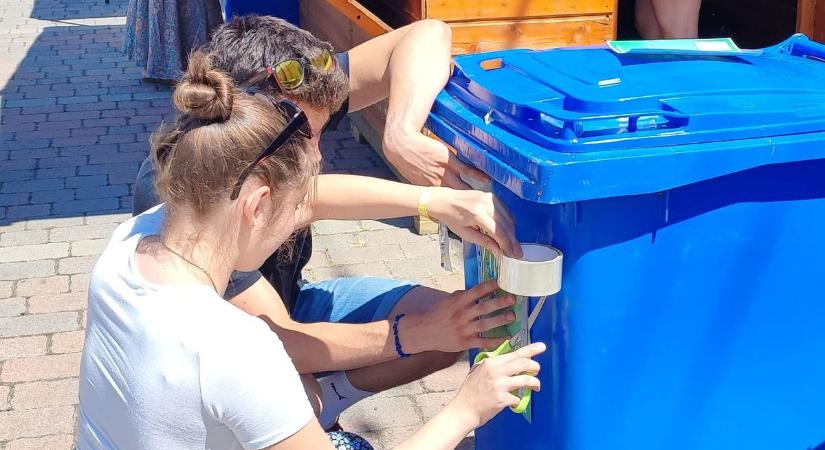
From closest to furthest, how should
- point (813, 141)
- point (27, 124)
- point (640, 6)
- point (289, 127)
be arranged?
point (289, 127) → point (813, 141) → point (640, 6) → point (27, 124)

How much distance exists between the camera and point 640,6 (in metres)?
4.73

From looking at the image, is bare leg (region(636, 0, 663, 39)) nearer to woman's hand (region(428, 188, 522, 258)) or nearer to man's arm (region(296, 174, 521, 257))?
man's arm (region(296, 174, 521, 257))

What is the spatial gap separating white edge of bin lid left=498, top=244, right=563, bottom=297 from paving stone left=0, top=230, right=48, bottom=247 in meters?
3.46

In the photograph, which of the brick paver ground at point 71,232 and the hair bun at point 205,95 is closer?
the hair bun at point 205,95

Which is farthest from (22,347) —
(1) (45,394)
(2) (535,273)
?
(2) (535,273)

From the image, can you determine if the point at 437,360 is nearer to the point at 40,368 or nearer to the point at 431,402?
the point at 431,402

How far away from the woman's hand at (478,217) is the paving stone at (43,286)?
2625 mm

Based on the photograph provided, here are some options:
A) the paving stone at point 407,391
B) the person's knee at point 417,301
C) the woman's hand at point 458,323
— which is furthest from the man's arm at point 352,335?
the paving stone at point 407,391

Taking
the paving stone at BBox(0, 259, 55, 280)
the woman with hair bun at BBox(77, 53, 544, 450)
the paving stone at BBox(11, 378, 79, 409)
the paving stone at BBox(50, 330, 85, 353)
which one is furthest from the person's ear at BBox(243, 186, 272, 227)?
the paving stone at BBox(0, 259, 55, 280)

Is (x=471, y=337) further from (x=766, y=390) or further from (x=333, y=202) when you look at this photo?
(x=766, y=390)

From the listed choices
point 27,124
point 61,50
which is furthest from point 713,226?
point 61,50

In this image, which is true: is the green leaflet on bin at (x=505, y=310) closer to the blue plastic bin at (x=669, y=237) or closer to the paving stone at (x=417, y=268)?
the blue plastic bin at (x=669, y=237)

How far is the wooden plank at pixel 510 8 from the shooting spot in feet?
13.1

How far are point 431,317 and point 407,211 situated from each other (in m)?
0.25
